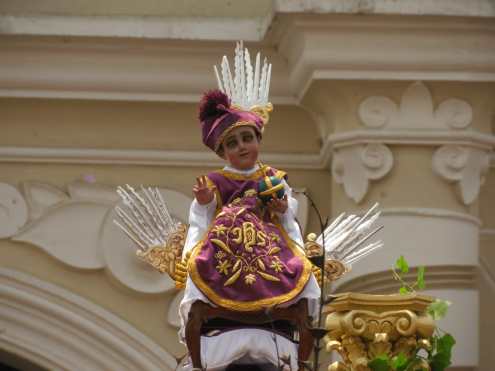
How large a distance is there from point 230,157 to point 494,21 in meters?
2.66

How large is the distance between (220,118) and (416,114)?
262cm

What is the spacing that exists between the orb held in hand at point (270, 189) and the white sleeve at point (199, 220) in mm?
168

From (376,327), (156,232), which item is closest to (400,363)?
(376,327)

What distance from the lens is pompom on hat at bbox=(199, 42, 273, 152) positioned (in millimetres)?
9281

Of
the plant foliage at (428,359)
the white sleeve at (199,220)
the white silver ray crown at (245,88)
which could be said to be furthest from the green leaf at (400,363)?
the white silver ray crown at (245,88)

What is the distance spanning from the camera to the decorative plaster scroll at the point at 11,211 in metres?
12.1

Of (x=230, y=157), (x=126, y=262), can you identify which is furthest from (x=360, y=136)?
(x=230, y=157)

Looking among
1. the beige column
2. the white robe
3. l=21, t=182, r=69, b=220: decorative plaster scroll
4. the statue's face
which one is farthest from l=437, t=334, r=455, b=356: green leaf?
l=21, t=182, r=69, b=220: decorative plaster scroll

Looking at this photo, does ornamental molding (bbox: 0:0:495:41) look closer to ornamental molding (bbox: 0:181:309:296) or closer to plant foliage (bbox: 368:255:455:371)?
ornamental molding (bbox: 0:181:309:296)

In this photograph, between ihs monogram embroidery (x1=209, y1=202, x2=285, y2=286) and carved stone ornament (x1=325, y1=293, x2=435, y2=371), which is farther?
carved stone ornament (x1=325, y1=293, x2=435, y2=371)

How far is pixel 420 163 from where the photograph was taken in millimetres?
11781

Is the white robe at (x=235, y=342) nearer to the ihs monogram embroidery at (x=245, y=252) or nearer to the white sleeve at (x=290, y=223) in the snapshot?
the ihs monogram embroidery at (x=245, y=252)

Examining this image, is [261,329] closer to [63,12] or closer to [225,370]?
[225,370]

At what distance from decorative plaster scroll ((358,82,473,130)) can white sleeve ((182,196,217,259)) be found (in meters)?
2.59
